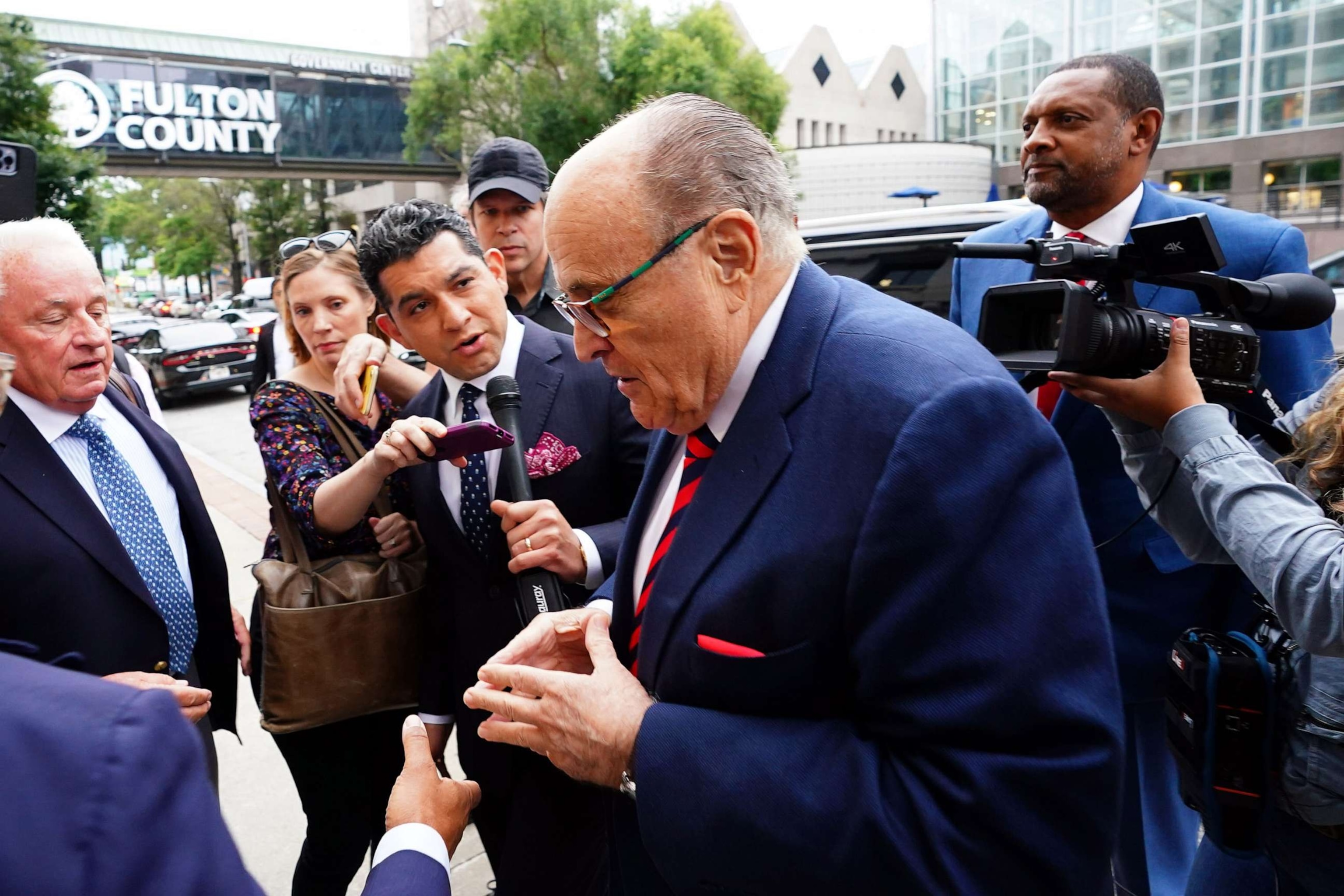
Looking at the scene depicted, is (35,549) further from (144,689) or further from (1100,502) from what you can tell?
(1100,502)

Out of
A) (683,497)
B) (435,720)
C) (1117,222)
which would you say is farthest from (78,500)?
(1117,222)

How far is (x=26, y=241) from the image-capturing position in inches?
78.9

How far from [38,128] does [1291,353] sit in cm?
1906

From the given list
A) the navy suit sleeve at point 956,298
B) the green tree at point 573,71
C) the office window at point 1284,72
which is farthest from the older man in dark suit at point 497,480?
the office window at point 1284,72

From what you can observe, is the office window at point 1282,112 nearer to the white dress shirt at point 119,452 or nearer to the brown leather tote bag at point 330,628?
the brown leather tote bag at point 330,628

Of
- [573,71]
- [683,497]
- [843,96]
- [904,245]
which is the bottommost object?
[683,497]

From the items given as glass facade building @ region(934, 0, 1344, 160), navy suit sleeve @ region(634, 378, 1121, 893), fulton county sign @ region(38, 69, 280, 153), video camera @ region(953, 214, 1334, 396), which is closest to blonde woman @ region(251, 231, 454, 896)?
navy suit sleeve @ region(634, 378, 1121, 893)

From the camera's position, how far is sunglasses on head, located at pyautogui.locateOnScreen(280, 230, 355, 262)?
8.71 feet

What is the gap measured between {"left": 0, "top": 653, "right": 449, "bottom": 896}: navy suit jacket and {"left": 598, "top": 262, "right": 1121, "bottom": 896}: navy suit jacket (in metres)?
0.60

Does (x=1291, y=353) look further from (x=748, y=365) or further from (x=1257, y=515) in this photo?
(x=748, y=365)

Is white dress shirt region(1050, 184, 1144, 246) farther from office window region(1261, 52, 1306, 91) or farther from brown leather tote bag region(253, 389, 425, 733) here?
office window region(1261, 52, 1306, 91)

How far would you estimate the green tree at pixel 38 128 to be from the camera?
14.5 metres

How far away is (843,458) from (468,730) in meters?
1.49

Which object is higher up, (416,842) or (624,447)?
(624,447)
